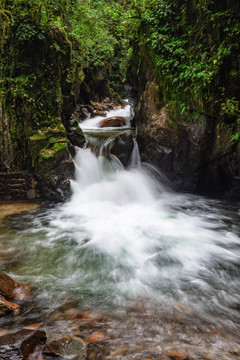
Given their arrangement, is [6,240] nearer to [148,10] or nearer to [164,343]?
[164,343]

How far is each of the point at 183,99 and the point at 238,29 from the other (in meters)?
1.80

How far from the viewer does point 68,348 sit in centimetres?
170

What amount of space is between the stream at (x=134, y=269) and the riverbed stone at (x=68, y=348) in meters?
0.10

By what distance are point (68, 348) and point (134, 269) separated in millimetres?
1583

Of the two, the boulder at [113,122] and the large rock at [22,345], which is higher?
the boulder at [113,122]

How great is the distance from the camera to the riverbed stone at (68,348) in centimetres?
163

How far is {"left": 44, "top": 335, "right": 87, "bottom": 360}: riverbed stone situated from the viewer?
1.63 m

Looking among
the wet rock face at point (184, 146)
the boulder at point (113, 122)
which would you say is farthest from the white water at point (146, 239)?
the boulder at point (113, 122)

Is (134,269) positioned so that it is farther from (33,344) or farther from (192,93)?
(192,93)

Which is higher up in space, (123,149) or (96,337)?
(123,149)

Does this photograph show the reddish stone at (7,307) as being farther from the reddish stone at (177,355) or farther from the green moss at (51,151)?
the green moss at (51,151)

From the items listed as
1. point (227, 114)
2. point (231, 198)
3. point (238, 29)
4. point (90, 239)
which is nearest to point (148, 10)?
point (238, 29)

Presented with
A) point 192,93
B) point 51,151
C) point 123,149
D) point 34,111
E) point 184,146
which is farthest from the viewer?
point 123,149

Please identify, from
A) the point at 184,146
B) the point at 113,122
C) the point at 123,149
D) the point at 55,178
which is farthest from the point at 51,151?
the point at 113,122
